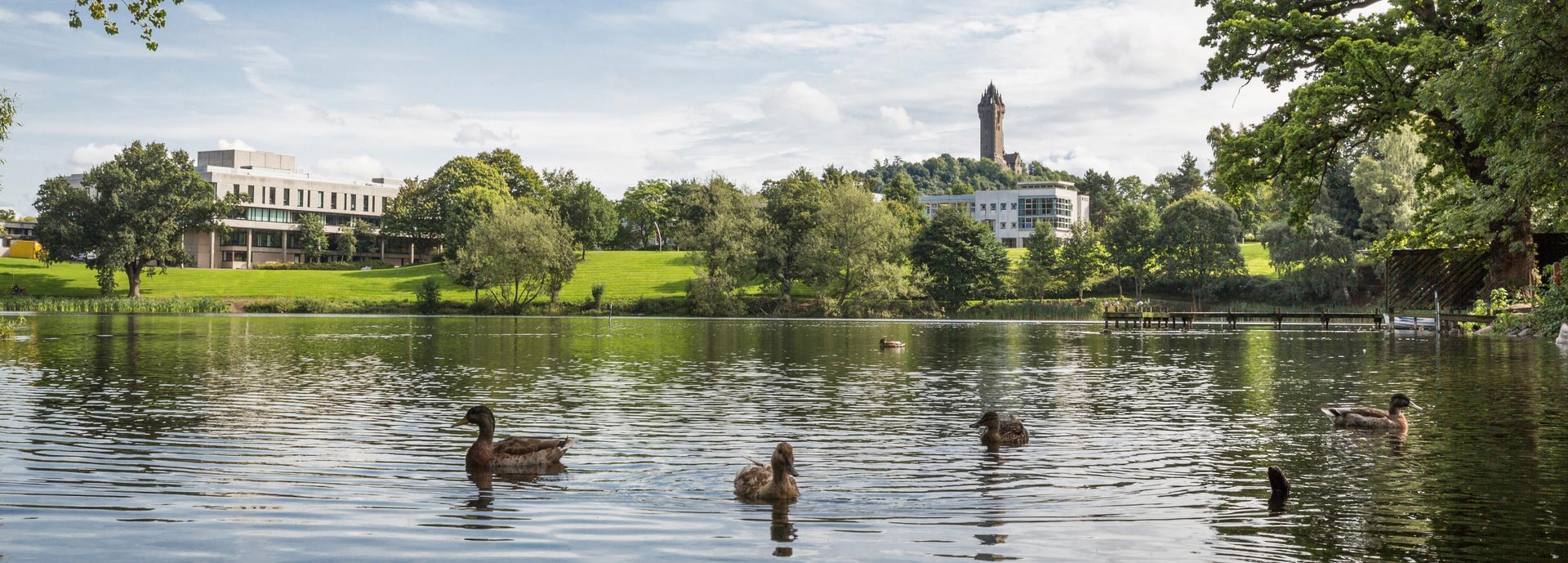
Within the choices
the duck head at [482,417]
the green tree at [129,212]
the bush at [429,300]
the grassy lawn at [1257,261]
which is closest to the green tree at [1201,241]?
the grassy lawn at [1257,261]

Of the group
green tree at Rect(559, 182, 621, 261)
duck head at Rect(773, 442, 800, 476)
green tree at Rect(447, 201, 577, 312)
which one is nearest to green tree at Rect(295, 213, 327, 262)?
green tree at Rect(559, 182, 621, 261)

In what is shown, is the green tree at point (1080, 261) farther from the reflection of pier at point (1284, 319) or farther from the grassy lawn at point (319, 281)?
→ the grassy lawn at point (319, 281)

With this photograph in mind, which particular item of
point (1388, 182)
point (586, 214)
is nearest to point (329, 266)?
point (586, 214)

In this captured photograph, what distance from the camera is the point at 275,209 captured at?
598 feet

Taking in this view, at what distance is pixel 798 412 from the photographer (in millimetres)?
24609

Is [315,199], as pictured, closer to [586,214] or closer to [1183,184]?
[586,214]

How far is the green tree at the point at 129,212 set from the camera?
119625 mm

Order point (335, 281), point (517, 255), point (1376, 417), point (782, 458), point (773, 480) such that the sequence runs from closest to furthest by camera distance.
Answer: point (782, 458)
point (773, 480)
point (1376, 417)
point (517, 255)
point (335, 281)

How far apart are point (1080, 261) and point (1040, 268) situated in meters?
4.20

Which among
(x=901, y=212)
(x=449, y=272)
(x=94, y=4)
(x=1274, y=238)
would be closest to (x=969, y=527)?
(x=94, y=4)

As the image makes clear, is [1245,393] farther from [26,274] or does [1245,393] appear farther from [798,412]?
[26,274]

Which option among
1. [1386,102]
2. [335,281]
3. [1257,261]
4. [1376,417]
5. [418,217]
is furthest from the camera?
[418,217]

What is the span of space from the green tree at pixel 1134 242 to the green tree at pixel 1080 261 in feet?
4.44

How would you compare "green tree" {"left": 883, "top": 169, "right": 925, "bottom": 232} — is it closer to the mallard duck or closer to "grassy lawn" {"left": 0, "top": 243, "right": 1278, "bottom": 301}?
"grassy lawn" {"left": 0, "top": 243, "right": 1278, "bottom": 301}
